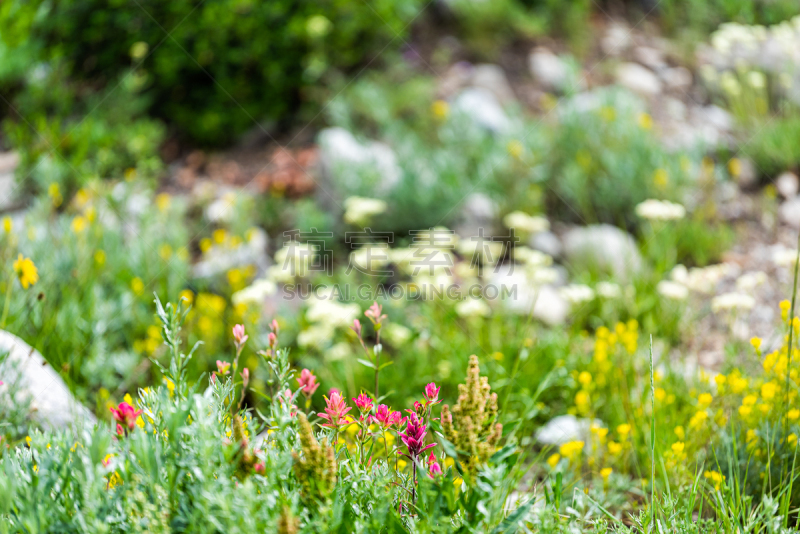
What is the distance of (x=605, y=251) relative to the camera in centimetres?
368

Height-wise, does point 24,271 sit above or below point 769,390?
above

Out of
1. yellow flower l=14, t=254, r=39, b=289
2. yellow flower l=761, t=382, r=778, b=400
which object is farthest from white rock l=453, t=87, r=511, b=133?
yellow flower l=14, t=254, r=39, b=289

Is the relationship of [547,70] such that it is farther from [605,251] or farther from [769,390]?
[769,390]

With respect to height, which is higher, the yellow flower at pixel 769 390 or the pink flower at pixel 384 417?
the pink flower at pixel 384 417

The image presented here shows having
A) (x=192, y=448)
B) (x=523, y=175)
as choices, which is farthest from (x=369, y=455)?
(x=523, y=175)

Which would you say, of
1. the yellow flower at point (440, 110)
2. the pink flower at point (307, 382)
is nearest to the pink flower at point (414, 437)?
the pink flower at point (307, 382)

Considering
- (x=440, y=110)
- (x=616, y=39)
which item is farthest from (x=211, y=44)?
(x=616, y=39)

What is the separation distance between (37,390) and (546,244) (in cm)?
306

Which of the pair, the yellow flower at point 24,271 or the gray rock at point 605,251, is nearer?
the yellow flower at point 24,271

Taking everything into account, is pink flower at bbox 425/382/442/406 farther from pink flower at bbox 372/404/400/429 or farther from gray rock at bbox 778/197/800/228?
gray rock at bbox 778/197/800/228

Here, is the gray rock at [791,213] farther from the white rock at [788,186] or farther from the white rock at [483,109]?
the white rock at [483,109]

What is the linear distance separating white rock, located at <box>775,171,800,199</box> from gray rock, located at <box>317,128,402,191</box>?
2.88 metres

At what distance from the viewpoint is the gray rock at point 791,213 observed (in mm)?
4008

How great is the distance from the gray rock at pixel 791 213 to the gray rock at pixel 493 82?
2.35m
